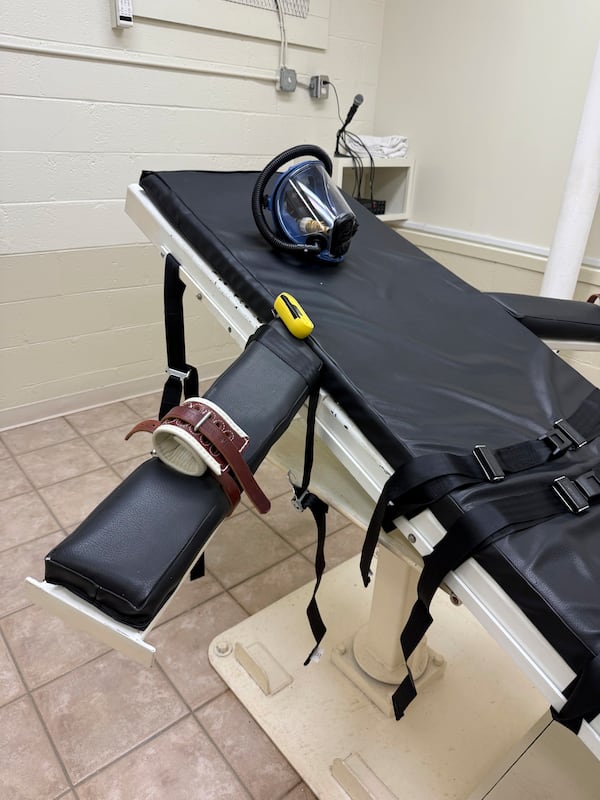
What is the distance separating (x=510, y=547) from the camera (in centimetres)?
72

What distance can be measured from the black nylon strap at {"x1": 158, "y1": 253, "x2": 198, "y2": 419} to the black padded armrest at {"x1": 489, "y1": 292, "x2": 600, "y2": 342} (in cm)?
74

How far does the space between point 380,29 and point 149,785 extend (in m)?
3.22

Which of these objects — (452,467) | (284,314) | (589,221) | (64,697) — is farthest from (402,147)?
(64,697)

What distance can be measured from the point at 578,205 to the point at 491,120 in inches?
27.3

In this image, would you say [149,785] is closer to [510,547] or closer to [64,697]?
[64,697]

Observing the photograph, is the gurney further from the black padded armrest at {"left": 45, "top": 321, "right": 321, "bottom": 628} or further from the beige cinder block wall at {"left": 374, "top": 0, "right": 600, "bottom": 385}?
the beige cinder block wall at {"left": 374, "top": 0, "right": 600, "bottom": 385}

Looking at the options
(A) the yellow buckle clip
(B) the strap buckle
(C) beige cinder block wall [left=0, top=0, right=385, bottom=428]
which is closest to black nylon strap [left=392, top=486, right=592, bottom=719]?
(B) the strap buckle

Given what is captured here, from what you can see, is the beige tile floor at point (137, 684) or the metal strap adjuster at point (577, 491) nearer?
the metal strap adjuster at point (577, 491)

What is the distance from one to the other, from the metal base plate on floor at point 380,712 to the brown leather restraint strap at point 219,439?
2.47 ft

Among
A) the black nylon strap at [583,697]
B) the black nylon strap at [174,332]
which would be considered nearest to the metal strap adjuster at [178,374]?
the black nylon strap at [174,332]

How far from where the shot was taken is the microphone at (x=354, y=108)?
8.61ft

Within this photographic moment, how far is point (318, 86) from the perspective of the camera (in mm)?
2645

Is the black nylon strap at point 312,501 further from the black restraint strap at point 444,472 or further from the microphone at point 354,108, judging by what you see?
the microphone at point 354,108

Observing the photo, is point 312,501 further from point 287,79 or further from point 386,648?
point 287,79
